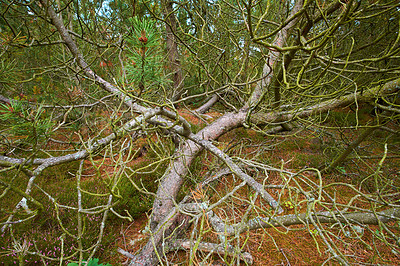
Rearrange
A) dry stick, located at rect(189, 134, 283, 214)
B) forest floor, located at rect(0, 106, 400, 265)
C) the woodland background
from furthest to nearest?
forest floor, located at rect(0, 106, 400, 265) < dry stick, located at rect(189, 134, 283, 214) < the woodland background

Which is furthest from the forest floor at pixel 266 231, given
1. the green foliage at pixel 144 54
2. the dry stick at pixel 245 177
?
the green foliage at pixel 144 54

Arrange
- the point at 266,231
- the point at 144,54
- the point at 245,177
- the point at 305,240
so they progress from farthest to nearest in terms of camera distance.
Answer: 1. the point at 305,240
2. the point at 266,231
3. the point at 245,177
4. the point at 144,54

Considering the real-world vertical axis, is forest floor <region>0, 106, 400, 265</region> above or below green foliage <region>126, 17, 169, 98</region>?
below

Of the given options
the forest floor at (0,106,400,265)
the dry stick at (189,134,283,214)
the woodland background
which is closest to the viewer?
the woodland background

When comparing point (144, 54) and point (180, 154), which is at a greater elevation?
point (144, 54)

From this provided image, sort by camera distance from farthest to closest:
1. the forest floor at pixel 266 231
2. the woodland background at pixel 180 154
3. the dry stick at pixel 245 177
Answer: the forest floor at pixel 266 231 → the dry stick at pixel 245 177 → the woodland background at pixel 180 154

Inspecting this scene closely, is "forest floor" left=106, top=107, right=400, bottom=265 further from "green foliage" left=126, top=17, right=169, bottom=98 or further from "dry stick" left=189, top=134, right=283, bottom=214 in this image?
"green foliage" left=126, top=17, right=169, bottom=98

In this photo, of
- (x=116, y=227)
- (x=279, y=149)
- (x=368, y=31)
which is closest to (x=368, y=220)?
(x=279, y=149)

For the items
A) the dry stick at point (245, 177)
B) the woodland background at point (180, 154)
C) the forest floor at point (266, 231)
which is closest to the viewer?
the woodland background at point (180, 154)

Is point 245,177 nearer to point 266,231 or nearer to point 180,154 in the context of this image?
point 180,154

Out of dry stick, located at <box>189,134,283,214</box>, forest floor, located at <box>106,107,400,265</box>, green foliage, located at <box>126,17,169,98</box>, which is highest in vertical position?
green foliage, located at <box>126,17,169,98</box>

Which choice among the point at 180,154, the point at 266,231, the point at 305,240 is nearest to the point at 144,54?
the point at 180,154

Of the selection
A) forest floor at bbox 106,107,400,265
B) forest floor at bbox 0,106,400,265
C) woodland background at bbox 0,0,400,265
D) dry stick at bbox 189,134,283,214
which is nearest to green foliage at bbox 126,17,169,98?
woodland background at bbox 0,0,400,265

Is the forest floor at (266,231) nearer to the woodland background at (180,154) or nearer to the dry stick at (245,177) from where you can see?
the woodland background at (180,154)
